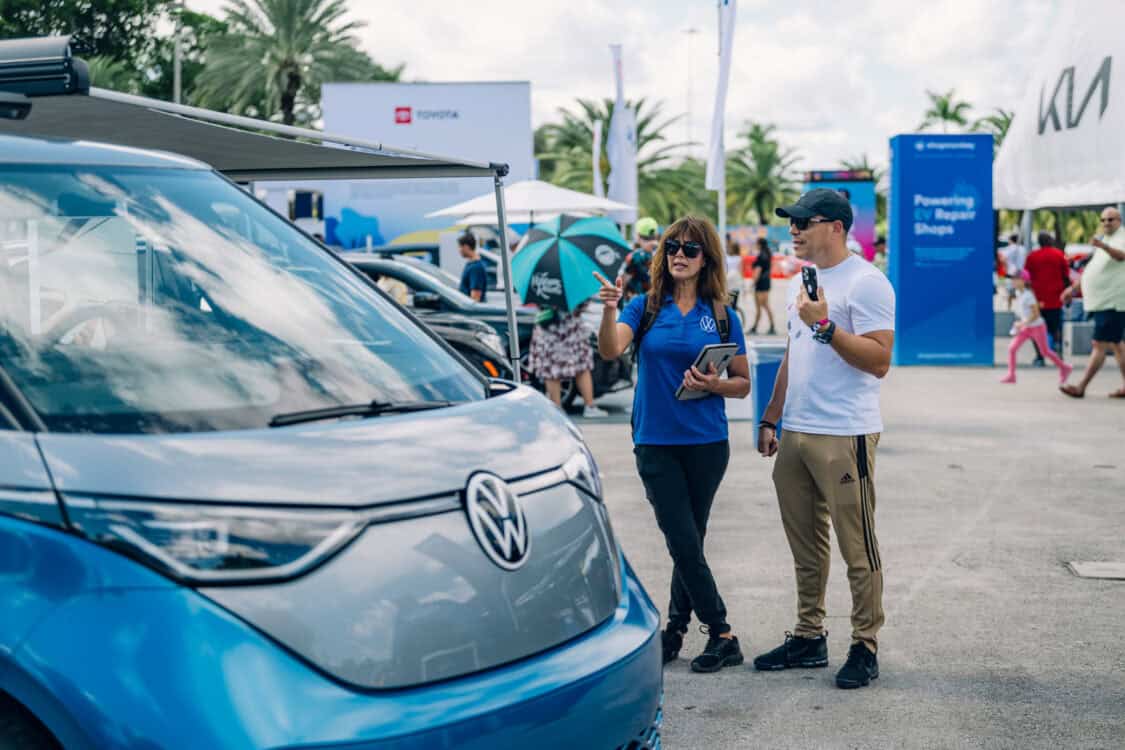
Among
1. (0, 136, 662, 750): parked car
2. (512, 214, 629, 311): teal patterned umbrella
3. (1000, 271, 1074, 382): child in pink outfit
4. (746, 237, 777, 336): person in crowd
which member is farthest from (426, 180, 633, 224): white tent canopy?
(0, 136, 662, 750): parked car

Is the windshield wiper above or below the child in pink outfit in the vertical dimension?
above

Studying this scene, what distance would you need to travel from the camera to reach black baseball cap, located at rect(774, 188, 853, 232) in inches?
208

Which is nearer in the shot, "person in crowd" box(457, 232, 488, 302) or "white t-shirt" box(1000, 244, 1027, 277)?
"person in crowd" box(457, 232, 488, 302)

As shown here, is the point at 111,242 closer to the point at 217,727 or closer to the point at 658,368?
the point at 217,727

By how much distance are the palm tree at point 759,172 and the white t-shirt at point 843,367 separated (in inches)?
2912

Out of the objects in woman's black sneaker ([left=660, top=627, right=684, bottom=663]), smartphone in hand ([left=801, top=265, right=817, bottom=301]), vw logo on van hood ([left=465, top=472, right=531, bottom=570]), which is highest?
smartphone in hand ([left=801, top=265, right=817, bottom=301])

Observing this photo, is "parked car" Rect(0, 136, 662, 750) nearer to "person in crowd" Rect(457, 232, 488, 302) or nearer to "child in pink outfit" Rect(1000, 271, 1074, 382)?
"person in crowd" Rect(457, 232, 488, 302)

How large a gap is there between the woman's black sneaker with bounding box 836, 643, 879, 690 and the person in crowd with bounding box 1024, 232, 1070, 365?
13.8 metres

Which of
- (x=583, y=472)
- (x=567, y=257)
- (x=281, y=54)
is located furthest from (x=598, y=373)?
(x=281, y=54)

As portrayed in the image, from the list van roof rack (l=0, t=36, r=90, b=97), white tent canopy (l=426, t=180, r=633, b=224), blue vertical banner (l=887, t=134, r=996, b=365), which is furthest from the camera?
blue vertical banner (l=887, t=134, r=996, b=365)

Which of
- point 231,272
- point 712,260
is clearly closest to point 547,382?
point 712,260

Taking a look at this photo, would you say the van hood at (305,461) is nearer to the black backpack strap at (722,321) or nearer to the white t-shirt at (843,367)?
the white t-shirt at (843,367)

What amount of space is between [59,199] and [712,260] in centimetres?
293

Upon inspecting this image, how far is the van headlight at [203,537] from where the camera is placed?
2.45 meters
